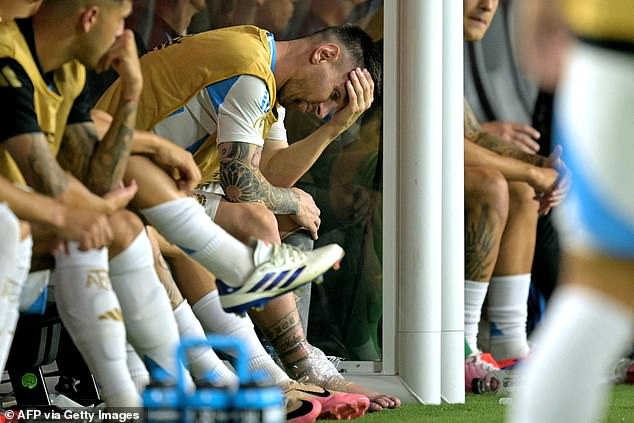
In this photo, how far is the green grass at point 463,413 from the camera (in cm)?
379

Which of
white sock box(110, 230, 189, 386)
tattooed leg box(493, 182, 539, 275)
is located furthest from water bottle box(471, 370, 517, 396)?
white sock box(110, 230, 189, 386)

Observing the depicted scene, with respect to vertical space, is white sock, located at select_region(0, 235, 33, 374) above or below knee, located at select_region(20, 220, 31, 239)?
below

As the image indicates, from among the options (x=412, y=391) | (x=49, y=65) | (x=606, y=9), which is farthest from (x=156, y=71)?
(x=606, y=9)

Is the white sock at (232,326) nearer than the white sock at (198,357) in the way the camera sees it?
No

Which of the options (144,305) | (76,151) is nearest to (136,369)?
(144,305)

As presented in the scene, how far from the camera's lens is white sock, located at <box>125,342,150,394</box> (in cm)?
299

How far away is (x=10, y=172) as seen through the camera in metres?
2.79

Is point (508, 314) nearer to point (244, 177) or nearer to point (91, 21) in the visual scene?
point (244, 177)

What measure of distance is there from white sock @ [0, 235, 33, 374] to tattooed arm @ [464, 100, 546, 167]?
291 cm

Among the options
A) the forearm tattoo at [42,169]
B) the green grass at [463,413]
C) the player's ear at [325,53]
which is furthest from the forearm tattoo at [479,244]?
the forearm tattoo at [42,169]

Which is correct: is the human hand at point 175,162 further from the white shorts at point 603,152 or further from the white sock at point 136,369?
the white shorts at point 603,152

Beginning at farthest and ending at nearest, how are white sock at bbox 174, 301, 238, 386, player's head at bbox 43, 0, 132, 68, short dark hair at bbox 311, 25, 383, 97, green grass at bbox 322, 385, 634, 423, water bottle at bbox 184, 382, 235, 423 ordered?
1. short dark hair at bbox 311, 25, 383, 97
2. green grass at bbox 322, 385, 634, 423
3. white sock at bbox 174, 301, 238, 386
4. player's head at bbox 43, 0, 132, 68
5. water bottle at bbox 184, 382, 235, 423

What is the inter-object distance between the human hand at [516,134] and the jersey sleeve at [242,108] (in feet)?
6.17

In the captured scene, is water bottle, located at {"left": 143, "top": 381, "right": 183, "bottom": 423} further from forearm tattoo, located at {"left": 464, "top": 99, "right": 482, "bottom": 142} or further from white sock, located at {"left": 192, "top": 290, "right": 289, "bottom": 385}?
forearm tattoo, located at {"left": 464, "top": 99, "right": 482, "bottom": 142}
